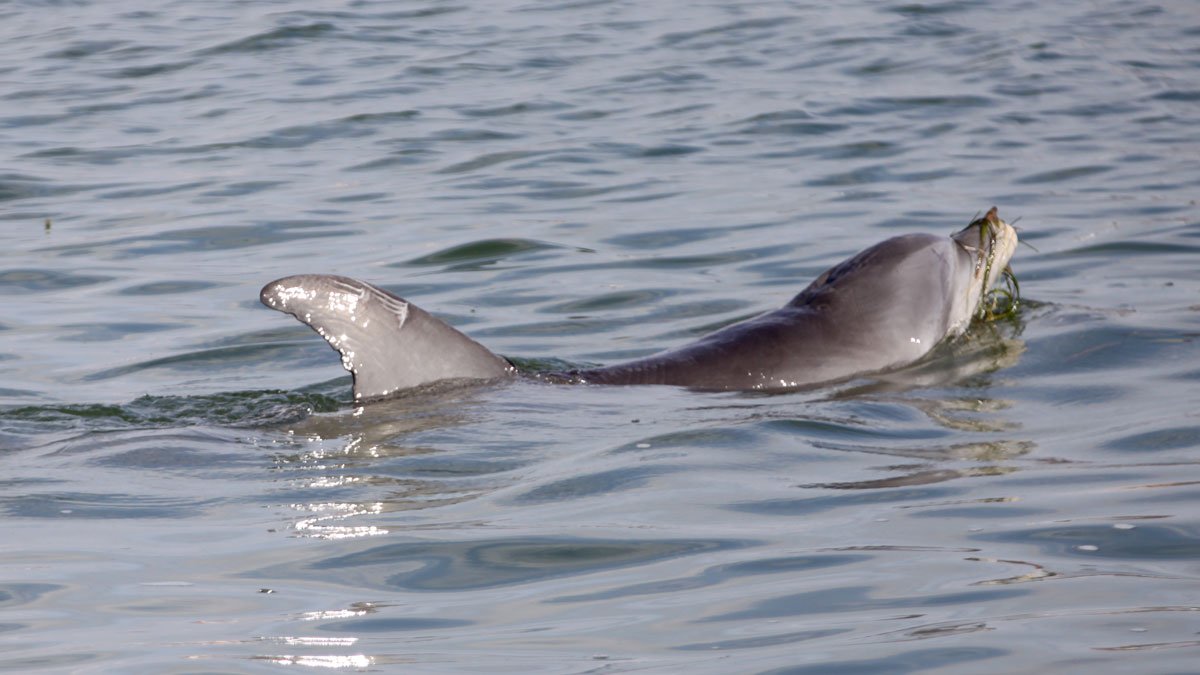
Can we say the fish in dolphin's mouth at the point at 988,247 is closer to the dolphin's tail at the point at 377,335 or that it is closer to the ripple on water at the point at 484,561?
the dolphin's tail at the point at 377,335

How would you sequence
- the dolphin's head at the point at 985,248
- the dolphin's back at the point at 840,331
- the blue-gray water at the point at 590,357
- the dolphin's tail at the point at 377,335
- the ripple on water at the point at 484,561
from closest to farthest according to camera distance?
1. the blue-gray water at the point at 590,357
2. the ripple on water at the point at 484,561
3. the dolphin's tail at the point at 377,335
4. the dolphin's back at the point at 840,331
5. the dolphin's head at the point at 985,248

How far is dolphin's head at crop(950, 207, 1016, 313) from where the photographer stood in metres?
8.38

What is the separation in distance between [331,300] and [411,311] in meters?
0.34

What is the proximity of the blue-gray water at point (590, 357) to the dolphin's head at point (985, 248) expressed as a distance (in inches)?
10.8

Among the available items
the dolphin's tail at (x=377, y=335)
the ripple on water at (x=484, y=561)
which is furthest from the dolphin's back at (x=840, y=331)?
the ripple on water at (x=484, y=561)

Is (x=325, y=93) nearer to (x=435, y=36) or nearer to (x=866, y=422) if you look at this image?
(x=435, y=36)

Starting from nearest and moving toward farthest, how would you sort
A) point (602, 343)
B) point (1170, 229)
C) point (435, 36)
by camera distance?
point (602, 343)
point (1170, 229)
point (435, 36)

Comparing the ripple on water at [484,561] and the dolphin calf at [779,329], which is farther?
the dolphin calf at [779,329]

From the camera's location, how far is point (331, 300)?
6.56 meters

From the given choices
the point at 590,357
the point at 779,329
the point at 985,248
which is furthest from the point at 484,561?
the point at 985,248

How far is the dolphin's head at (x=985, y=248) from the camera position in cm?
838

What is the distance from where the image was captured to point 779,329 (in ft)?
25.3

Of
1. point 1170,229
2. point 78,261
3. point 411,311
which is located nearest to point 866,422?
point 411,311

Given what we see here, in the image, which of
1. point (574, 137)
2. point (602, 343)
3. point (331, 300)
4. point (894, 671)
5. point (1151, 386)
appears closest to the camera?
point (894, 671)
